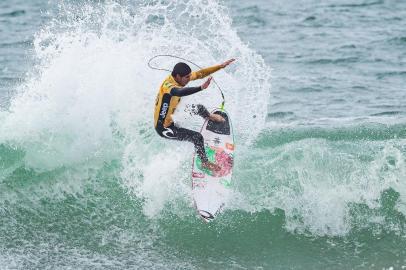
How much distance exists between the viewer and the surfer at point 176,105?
10.3 meters

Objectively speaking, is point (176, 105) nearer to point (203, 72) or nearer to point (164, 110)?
point (164, 110)

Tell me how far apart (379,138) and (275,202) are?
333cm

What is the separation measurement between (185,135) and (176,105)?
21.8 inches

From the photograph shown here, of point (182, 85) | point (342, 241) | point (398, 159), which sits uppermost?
point (182, 85)

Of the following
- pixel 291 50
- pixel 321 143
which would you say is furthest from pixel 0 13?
pixel 321 143

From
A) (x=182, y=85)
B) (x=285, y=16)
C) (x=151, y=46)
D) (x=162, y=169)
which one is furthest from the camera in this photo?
(x=285, y=16)

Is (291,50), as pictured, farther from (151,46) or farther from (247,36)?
(151,46)

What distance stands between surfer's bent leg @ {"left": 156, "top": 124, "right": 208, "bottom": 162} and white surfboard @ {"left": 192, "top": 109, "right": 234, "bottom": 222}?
0.35ft

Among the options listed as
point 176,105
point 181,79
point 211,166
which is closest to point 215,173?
point 211,166

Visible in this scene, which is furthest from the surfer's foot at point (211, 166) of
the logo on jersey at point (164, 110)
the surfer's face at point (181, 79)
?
the surfer's face at point (181, 79)

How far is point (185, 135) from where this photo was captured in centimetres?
1123

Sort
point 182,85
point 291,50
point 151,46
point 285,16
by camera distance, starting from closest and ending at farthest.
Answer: point 182,85, point 151,46, point 291,50, point 285,16

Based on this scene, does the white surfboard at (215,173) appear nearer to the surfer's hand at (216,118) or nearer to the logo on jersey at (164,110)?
the surfer's hand at (216,118)

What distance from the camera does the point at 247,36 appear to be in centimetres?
2208
